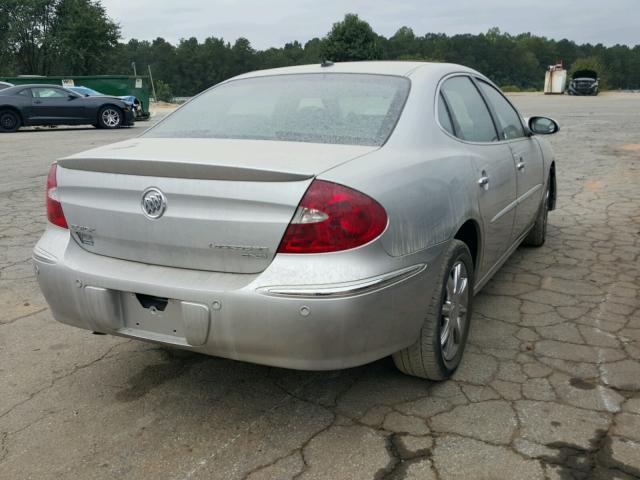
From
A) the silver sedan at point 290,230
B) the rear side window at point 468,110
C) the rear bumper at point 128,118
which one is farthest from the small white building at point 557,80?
the silver sedan at point 290,230

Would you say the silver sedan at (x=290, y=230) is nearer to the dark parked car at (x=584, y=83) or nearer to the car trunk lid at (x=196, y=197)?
the car trunk lid at (x=196, y=197)

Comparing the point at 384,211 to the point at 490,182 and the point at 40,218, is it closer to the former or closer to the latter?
the point at 490,182

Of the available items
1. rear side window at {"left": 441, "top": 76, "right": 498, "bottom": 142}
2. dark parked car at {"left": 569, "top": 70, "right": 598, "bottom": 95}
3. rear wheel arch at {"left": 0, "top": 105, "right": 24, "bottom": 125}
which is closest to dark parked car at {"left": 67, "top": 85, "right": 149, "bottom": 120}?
rear wheel arch at {"left": 0, "top": 105, "right": 24, "bottom": 125}

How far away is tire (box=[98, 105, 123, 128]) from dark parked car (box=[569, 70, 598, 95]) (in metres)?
33.0

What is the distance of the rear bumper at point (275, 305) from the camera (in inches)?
81.7

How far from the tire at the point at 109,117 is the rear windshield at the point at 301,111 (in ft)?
50.1

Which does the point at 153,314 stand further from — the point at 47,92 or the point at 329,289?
the point at 47,92

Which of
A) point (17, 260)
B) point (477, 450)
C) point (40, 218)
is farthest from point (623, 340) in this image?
point (40, 218)

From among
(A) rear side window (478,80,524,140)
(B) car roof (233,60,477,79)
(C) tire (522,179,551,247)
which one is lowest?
(C) tire (522,179,551,247)

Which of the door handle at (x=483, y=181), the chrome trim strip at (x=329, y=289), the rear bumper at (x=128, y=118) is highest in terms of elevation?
the door handle at (x=483, y=181)

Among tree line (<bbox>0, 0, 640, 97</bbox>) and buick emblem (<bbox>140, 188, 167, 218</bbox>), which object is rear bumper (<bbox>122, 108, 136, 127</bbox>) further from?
tree line (<bbox>0, 0, 640, 97</bbox>)

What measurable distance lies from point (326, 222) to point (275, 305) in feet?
1.12

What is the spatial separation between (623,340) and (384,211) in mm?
1825

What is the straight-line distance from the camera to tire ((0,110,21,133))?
16.5 metres
